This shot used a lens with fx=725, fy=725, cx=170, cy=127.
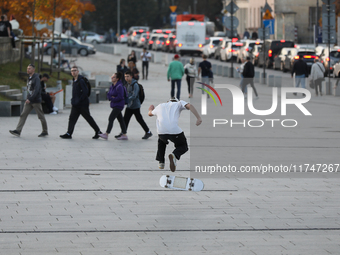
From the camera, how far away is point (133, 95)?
14961mm

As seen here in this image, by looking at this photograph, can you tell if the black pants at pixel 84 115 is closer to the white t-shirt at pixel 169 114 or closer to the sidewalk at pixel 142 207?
the sidewalk at pixel 142 207

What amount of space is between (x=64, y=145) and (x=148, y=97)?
12.4 m

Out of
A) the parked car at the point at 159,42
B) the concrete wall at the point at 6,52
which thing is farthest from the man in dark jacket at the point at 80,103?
the parked car at the point at 159,42

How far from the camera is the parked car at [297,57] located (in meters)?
40.4

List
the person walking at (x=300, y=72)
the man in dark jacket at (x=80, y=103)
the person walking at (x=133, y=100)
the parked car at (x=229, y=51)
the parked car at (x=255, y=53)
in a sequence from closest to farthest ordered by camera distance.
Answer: the person walking at (x=133, y=100) → the man in dark jacket at (x=80, y=103) → the person walking at (x=300, y=72) → the parked car at (x=255, y=53) → the parked car at (x=229, y=51)

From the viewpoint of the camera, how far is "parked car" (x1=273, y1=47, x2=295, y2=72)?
43250 mm

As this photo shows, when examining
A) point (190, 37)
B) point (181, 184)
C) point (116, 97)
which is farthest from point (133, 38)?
point (181, 184)

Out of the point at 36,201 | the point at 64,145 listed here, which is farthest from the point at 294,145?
the point at 36,201

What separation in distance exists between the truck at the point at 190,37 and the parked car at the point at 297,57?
710 inches

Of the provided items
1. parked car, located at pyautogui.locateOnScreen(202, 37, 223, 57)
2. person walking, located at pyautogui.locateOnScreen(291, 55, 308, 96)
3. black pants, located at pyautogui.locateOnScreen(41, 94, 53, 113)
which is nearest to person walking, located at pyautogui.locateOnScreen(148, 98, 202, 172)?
black pants, located at pyautogui.locateOnScreen(41, 94, 53, 113)

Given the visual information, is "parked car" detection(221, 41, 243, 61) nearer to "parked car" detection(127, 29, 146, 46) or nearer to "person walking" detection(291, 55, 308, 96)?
"person walking" detection(291, 55, 308, 96)

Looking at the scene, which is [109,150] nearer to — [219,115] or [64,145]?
[64,145]

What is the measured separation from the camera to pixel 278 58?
44625 millimetres

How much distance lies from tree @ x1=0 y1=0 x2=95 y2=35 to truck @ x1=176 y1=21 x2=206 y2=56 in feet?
88.6
